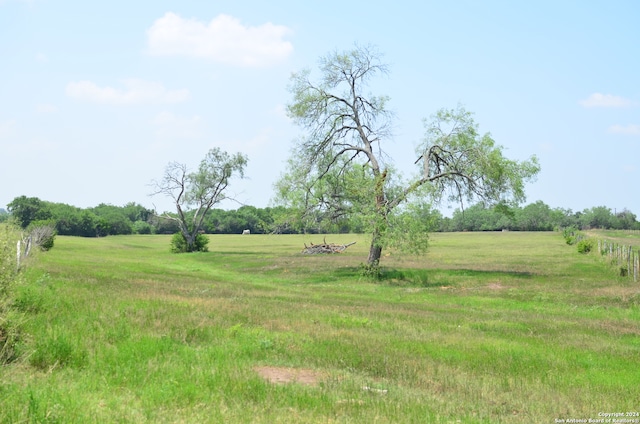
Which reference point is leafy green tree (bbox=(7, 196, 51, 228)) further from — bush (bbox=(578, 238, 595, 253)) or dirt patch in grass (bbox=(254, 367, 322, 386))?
dirt patch in grass (bbox=(254, 367, 322, 386))

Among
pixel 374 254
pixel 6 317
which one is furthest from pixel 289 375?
pixel 374 254

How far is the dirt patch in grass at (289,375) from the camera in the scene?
844cm

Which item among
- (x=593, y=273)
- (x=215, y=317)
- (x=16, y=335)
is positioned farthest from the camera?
(x=593, y=273)

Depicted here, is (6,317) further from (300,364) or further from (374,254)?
(374,254)

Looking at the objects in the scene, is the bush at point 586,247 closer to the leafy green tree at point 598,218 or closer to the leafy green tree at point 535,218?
the leafy green tree at point 535,218

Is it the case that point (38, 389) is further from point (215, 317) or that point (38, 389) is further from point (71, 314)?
point (215, 317)

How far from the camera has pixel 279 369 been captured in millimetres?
9328

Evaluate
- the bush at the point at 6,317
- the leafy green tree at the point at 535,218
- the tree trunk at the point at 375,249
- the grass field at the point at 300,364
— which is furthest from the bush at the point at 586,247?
the leafy green tree at the point at 535,218

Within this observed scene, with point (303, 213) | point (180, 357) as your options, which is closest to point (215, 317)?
point (180, 357)

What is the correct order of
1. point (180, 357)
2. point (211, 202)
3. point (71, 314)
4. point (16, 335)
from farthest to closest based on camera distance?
point (211, 202) → point (71, 314) → point (180, 357) → point (16, 335)

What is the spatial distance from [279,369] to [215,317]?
189 inches

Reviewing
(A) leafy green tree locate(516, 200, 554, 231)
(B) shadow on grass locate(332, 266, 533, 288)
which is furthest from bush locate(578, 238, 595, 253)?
(A) leafy green tree locate(516, 200, 554, 231)

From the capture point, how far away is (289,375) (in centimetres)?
890

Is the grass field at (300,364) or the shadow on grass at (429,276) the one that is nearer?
the grass field at (300,364)
